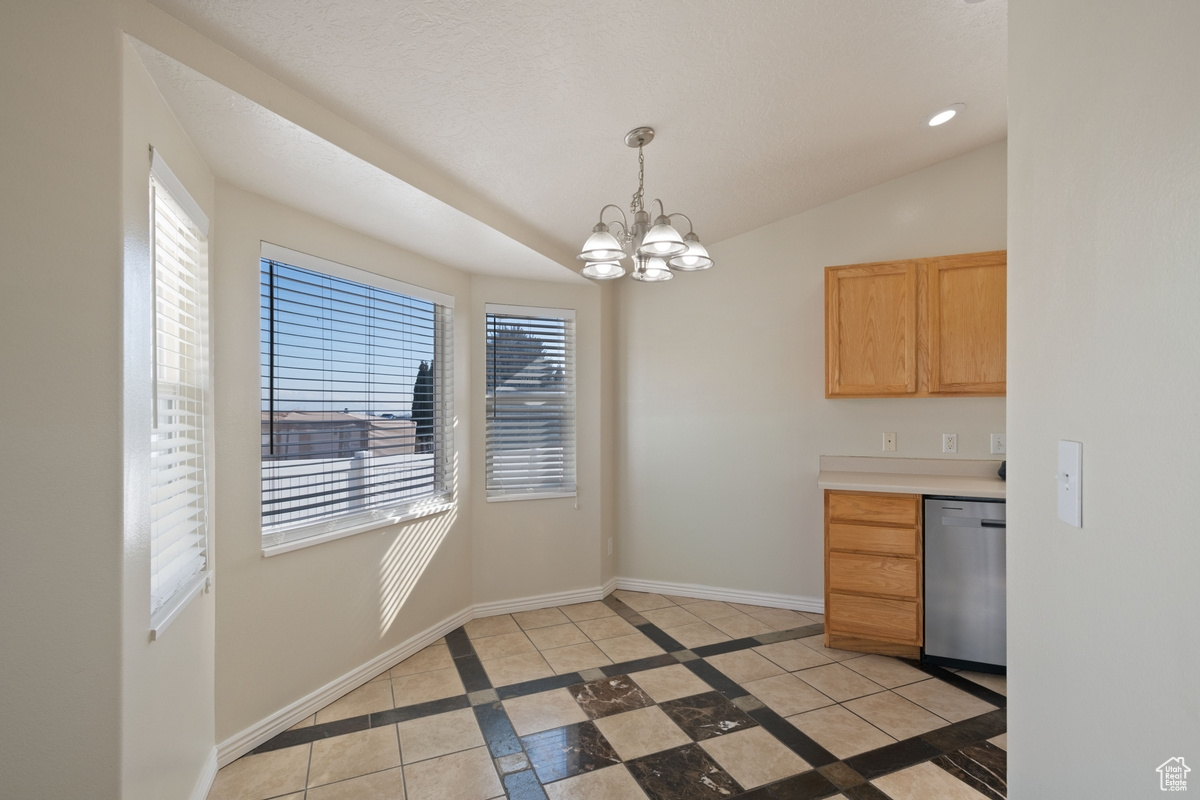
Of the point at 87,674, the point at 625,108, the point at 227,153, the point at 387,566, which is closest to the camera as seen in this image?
the point at 87,674

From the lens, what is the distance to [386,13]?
1.71m

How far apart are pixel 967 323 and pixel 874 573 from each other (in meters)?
1.47

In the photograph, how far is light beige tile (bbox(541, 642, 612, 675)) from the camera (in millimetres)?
3189

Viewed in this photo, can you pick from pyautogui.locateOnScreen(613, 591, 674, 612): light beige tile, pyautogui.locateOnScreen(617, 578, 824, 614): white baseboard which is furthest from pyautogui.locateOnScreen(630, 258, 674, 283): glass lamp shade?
pyautogui.locateOnScreen(617, 578, 824, 614): white baseboard

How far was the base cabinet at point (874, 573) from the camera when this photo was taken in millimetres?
3180

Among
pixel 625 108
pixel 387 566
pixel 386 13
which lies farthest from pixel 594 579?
pixel 386 13

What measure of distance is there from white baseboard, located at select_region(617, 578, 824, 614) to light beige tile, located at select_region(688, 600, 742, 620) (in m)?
0.07

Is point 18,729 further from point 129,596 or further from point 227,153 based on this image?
point 227,153

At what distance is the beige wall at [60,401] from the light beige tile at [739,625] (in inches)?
119

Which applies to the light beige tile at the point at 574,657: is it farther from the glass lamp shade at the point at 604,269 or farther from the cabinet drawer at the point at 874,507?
the glass lamp shade at the point at 604,269

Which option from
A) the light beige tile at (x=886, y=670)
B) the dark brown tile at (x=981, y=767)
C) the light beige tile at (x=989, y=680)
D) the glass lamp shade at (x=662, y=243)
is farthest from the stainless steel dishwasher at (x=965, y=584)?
the glass lamp shade at (x=662, y=243)

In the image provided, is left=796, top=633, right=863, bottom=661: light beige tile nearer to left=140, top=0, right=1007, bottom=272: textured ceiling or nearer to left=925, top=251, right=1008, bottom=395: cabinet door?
left=925, top=251, right=1008, bottom=395: cabinet door

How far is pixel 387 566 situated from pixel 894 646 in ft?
9.03

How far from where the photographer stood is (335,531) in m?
2.90
